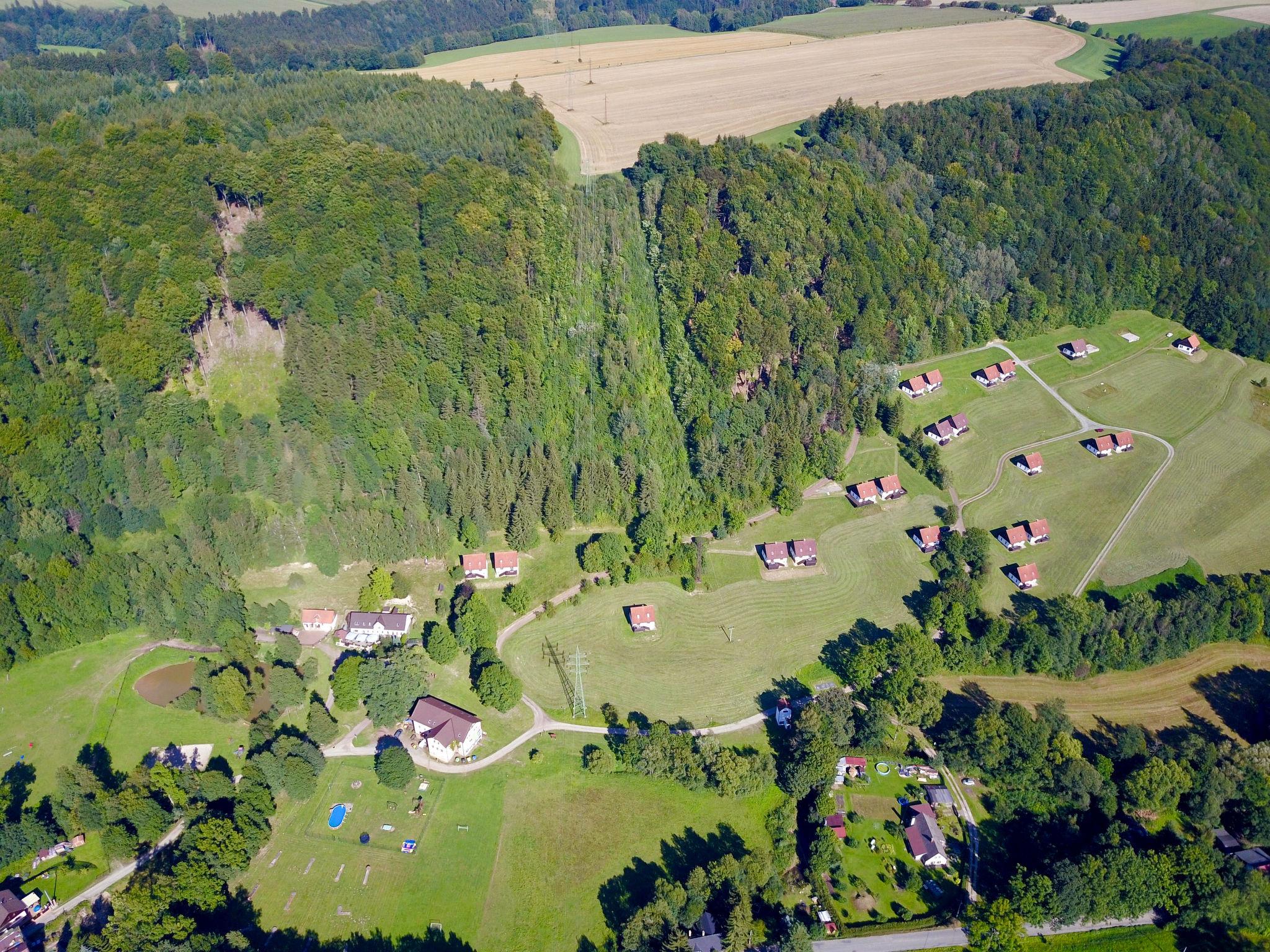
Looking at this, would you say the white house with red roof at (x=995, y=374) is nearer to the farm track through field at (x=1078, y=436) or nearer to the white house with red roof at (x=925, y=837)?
the farm track through field at (x=1078, y=436)

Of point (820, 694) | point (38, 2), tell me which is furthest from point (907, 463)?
point (38, 2)

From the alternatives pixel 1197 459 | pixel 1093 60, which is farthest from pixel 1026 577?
pixel 1093 60

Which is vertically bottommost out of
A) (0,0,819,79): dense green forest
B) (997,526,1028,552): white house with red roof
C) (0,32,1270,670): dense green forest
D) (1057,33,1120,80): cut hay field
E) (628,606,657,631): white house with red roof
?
(997,526,1028,552): white house with red roof

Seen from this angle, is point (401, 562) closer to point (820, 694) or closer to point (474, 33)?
point (820, 694)

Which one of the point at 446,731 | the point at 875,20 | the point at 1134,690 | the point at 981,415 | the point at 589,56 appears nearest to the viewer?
the point at 446,731

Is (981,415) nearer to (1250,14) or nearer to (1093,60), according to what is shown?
(1093,60)

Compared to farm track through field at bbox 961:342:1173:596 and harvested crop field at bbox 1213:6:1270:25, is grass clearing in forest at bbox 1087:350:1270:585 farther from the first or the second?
harvested crop field at bbox 1213:6:1270:25

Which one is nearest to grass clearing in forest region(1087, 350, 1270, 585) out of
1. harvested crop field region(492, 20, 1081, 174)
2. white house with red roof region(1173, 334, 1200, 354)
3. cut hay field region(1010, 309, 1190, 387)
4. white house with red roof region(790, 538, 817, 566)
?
white house with red roof region(1173, 334, 1200, 354)
